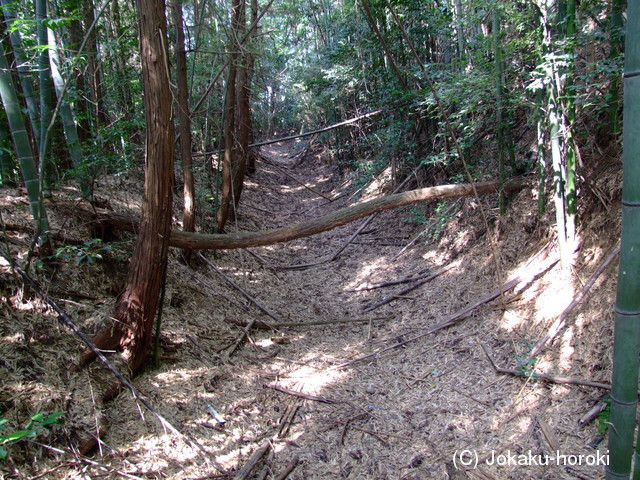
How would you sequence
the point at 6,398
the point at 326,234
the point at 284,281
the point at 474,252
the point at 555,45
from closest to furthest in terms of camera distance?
1. the point at 6,398
2. the point at 555,45
3. the point at 474,252
4. the point at 284,281
5. the point at 326,234

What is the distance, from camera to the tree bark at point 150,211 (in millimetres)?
3289

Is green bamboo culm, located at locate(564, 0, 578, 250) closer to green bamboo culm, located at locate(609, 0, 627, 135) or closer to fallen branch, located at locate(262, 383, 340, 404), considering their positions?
green bamboo culm, located at locate(609, 0, 627, 135)

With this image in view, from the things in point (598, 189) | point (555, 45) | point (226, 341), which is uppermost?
point (555, 45)

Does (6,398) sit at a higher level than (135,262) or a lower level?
lower

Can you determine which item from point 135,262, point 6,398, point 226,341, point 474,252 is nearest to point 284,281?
point 226,341

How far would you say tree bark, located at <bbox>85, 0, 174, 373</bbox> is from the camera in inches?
129

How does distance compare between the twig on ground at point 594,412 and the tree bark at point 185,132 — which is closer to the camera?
the twig on ground at point 594,412

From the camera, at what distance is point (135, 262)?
3676 mm

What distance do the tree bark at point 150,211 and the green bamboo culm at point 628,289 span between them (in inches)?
122

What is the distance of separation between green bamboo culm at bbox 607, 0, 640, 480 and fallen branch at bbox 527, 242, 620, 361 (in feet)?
6.57

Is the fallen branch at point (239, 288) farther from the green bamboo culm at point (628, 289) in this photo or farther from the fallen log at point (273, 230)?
the green bamboo culm at point (628, 289)

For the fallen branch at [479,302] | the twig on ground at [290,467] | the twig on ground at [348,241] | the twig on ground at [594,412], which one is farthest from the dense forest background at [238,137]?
the twig on ground at [290,467]

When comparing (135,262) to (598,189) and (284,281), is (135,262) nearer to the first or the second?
(284,281)

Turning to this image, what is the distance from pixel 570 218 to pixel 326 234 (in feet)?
20.1
